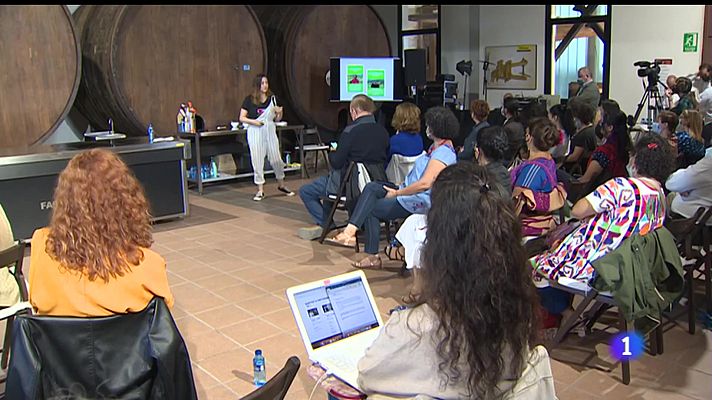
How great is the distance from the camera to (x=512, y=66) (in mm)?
11023

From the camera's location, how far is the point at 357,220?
466cm

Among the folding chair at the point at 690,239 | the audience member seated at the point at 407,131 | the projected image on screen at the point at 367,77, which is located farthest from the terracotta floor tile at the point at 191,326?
the projected image on screen at the point at 367,77

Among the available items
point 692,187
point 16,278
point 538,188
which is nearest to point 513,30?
point 692,187

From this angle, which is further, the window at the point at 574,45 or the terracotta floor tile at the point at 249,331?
the window at the point at 574,45

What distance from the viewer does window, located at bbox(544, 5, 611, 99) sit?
10.1 metres

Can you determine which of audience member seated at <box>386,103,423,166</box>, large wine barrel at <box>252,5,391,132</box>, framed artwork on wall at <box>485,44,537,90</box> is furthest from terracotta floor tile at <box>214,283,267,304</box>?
framed artwork on wall at <box>485,44,537,90</box>

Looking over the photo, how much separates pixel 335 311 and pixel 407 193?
8.08 feet

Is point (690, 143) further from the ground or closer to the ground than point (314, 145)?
further from the ground

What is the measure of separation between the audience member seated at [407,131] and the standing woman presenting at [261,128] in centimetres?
262

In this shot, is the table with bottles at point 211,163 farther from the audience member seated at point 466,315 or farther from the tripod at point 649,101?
the audience member seated at point 466,315

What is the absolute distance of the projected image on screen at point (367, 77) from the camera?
29.7ft

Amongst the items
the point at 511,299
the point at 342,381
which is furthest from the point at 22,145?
the point at 511,299

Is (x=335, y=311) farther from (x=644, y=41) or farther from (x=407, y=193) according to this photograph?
(x=644, y=41)

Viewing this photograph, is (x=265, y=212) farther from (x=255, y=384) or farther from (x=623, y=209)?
(x=623, y=209)
